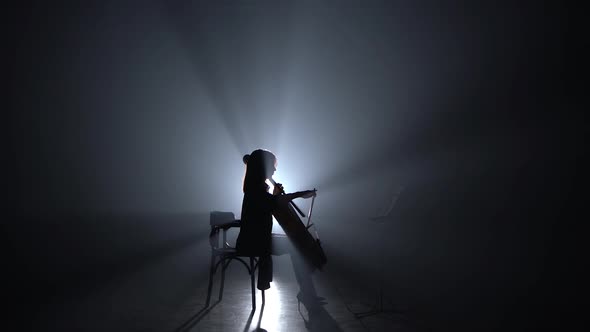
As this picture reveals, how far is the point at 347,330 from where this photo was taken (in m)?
1.84

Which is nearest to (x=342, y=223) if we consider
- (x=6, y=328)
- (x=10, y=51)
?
(x=6, y=328)

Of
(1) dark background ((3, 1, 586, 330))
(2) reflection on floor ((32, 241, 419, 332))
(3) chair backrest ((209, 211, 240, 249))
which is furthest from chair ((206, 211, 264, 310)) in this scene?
(1) dark background ((3, 1, 586, 330))

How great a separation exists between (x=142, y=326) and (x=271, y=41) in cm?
531

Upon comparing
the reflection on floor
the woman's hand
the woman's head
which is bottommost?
the reflection on floor

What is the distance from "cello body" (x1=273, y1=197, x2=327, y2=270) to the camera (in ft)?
7.52

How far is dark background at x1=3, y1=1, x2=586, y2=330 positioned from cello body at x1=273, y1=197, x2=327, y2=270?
675 millimetres

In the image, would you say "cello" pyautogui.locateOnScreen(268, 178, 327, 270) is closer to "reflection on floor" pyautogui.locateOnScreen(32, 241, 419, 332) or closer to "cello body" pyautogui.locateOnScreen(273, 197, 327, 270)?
"cello body" pyautogui.locateOnScreen(273, 197, 327, 270)

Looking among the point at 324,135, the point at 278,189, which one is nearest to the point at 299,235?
the point at 278,189

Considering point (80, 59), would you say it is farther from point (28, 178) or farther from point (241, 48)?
point (241, 48)

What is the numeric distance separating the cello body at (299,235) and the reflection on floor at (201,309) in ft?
1.28

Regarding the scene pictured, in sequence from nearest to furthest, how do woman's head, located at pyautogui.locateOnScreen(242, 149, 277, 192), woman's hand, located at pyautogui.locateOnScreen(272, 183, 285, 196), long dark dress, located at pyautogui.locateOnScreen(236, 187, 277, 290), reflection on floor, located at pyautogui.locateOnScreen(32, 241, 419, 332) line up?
reflection on floor, located at pyautogui.locateOnScreen(32, 241, 419, 332) < long dark dress, located at pyautogui.locateOnScreen(236, 187, 277, 290) < woman's head, located at pyautogui.locateOnScreen(242, 149, 277, 192) < woman's hand, located at pyautogui.locateOnScreen(272, 183, 285, 196)

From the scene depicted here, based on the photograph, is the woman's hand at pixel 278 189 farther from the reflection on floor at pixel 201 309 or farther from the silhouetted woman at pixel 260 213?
the reflection on floor at pixel 201 309

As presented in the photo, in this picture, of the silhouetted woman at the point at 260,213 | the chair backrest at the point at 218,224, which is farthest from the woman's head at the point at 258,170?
the chair backrest at the point at 218,224

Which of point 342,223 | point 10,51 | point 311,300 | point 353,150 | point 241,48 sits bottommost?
point 311,300
